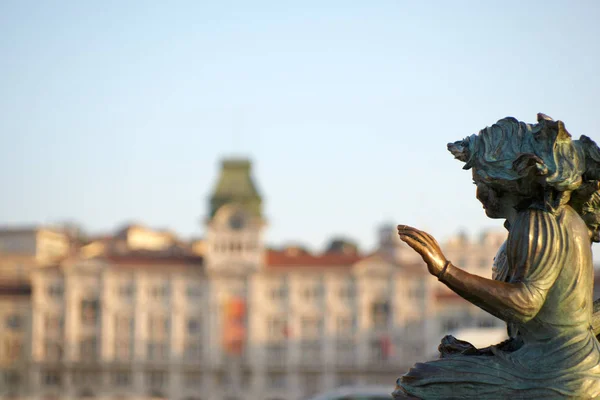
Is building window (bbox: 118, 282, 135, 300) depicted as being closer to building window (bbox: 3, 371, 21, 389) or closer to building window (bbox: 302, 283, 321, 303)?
building window (bbox: 3, 371, 21, 389)

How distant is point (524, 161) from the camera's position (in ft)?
19.5

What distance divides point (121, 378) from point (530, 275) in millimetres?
75524

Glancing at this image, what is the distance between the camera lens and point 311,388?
78.3 meters

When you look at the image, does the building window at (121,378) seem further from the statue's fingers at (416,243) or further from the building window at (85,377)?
the statue's fingers at (416,243)

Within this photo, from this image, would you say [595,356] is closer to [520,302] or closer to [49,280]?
[520,302]

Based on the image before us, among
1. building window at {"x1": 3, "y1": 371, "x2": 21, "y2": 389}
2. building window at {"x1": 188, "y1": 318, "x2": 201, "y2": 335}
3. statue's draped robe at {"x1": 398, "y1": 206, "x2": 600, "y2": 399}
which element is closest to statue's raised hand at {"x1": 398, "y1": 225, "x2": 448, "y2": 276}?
statue's draped robe at {"x1": 398, "y1": 206, "x2": 600, "y2": 399}

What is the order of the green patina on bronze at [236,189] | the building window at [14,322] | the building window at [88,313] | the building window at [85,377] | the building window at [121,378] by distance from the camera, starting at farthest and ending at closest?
the green patina on bronze at [236,189]
the building window at [14,322]
the building window at [88,313]
the building window at [85,377]
the building window at [121,378]

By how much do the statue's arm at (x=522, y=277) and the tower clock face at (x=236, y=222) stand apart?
7539 cm

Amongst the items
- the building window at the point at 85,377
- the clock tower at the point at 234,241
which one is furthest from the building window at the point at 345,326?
the building window at the point at 85,377

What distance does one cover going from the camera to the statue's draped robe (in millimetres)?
5664

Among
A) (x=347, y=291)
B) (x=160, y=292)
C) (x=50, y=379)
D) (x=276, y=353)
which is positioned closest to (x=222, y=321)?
(x=276, y=353)

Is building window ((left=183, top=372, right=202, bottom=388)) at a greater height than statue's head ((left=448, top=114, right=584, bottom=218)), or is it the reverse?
statue's head ((left=448, top=114, right=584, bottom=218))

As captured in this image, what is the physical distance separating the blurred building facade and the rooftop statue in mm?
72891

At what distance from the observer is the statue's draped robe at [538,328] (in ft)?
18.6
